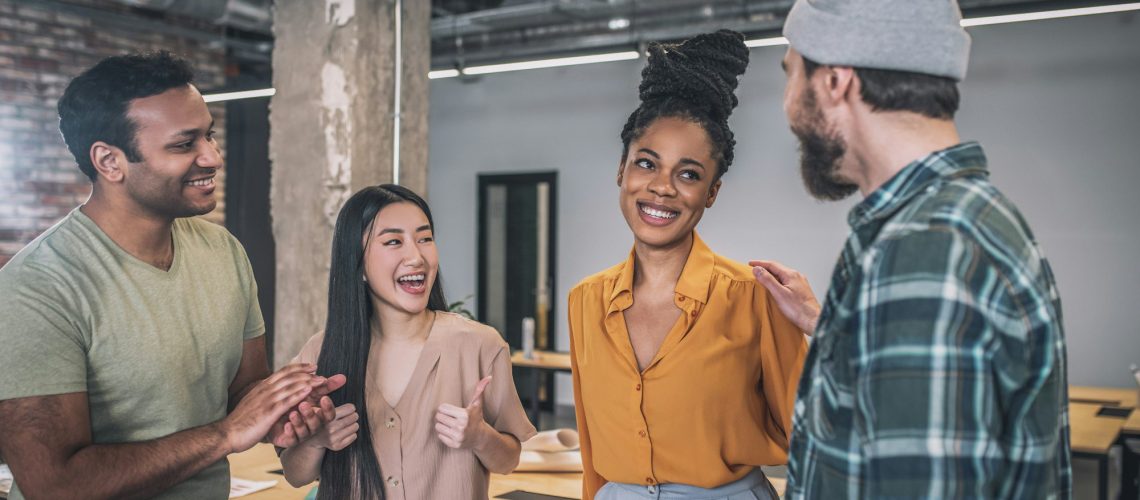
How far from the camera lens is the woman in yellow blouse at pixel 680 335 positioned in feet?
6.55

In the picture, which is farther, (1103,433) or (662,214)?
(1103,433)

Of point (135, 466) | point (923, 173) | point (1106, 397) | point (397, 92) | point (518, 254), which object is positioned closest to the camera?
point (923, 173)

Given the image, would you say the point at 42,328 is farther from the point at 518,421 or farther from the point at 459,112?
the point at 459,112

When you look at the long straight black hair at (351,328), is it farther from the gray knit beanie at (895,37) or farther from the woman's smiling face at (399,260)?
the gray knit beanie at (895,37)

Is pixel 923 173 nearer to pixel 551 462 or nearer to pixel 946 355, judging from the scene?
pixel 946 355

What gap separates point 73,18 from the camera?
8195 millimetres

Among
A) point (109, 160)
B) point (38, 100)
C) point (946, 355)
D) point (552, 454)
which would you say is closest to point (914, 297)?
point (946, 355)

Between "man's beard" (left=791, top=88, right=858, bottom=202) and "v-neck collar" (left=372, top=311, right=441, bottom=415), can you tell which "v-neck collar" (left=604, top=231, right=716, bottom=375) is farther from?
"man's beard" (left=791, top=88, right=858, bottom=202)

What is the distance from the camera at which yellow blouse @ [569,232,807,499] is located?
1989 mm

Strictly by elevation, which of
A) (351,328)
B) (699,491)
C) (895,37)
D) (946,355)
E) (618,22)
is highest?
(618,22)

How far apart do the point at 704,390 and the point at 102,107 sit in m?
1.34

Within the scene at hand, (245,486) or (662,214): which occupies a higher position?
(662,214)

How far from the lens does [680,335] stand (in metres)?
2.04

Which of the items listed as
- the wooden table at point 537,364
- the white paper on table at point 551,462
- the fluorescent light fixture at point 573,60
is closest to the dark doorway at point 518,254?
the wooden table at point 537,364
